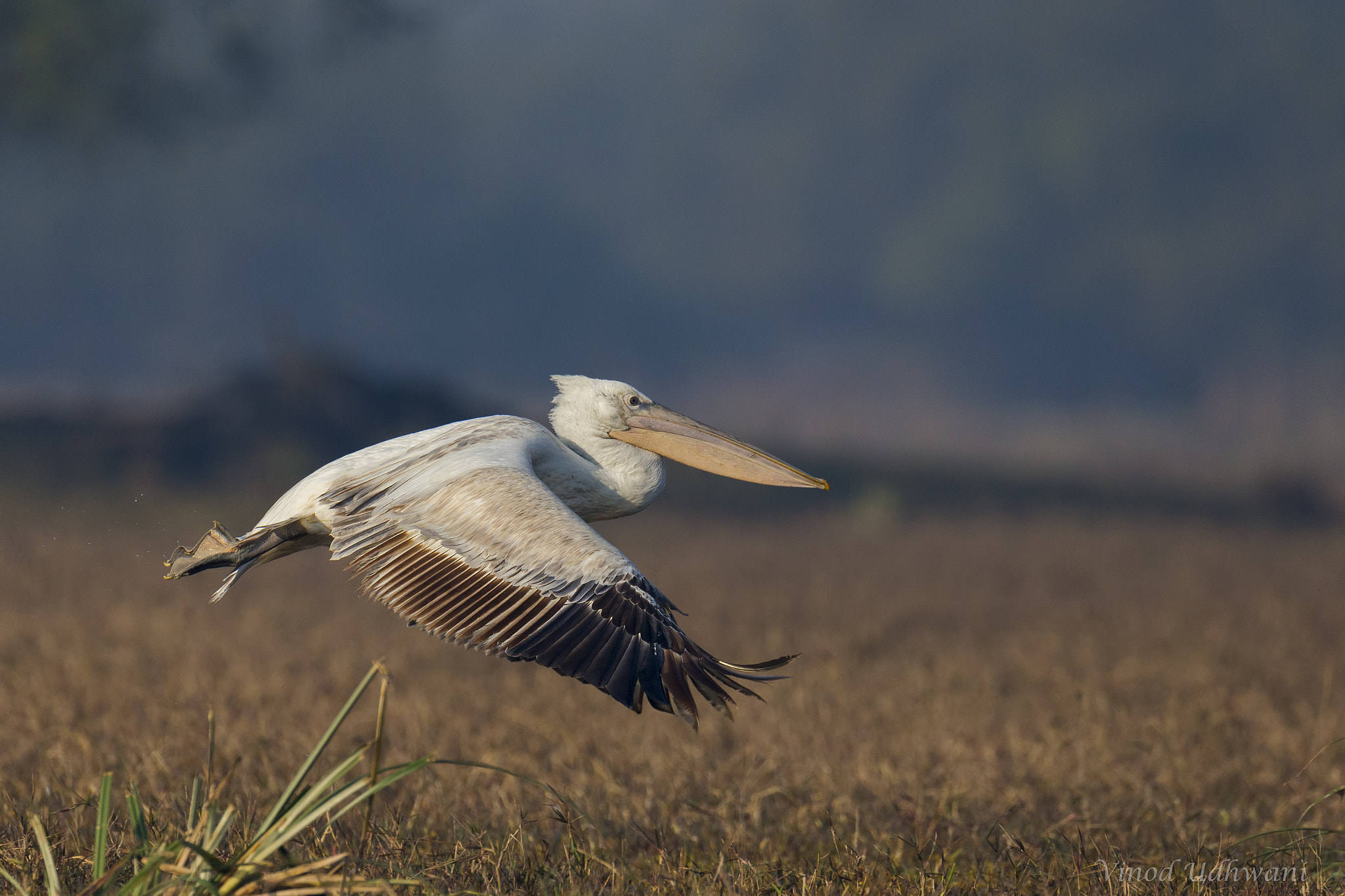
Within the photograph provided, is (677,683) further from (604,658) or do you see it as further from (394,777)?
(394,777)

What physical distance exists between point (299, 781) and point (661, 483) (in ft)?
7.92

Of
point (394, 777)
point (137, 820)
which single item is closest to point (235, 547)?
point (137, 820)

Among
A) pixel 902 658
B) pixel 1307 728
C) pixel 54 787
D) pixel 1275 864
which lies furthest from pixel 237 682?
→ pixel 1307 728

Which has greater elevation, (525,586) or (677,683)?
(525,586)

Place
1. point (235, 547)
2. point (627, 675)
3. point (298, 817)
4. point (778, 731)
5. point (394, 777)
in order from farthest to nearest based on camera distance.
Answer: point (778, 731) → point (235, 547) → point (627, 675) → point (298, 817) → point (394, 777)

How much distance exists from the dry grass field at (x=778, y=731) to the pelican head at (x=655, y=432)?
1.41 m

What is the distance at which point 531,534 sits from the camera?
425cm

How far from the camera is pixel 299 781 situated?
314 centimetres

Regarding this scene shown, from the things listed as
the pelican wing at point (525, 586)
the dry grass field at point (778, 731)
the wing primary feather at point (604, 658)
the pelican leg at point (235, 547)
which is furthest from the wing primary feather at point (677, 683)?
the pelican leg at point (235, 547)

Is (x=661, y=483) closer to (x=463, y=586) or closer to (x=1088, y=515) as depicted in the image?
(x=463, y=586)

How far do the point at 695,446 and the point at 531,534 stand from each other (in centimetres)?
127

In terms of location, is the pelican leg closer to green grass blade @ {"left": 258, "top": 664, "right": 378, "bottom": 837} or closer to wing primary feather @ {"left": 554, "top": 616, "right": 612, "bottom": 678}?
wing primary feather @ {"left": 554, "top": 616, "right": 612, "bottom": 678}

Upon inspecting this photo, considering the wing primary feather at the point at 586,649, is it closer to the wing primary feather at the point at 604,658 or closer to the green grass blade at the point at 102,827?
the wing primary feather at the point at 604,658

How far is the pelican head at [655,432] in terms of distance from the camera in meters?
5.29
